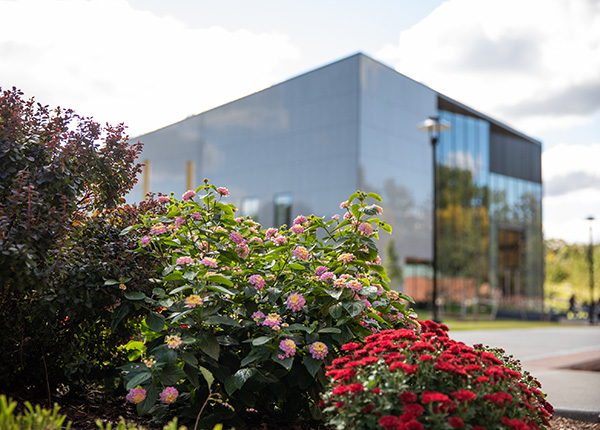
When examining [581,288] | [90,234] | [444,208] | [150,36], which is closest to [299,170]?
[444,208]

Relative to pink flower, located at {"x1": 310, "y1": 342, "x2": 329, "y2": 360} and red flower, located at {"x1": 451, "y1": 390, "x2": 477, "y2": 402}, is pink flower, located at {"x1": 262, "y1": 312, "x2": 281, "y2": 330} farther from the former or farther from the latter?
red flower, located at {"x1": 451, "y1": 390, "x2": 477, "y2": 402}

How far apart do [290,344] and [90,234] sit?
175cm

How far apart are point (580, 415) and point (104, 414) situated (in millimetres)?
4765

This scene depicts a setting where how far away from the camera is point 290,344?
3.88 m

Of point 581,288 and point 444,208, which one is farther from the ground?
point 444,208

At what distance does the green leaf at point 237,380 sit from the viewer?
12.7 ft

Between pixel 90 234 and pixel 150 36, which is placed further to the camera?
pixel 150 36

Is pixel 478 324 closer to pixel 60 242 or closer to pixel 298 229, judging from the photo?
pixel 298 229

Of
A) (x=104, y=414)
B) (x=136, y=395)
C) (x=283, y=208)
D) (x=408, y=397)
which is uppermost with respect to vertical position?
(x=283, y=208)

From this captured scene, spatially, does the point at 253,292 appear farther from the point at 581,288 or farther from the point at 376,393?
the point at 581,288

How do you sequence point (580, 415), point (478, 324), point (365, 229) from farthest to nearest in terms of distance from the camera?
point (478, 324) → point (580, 415) → point (365, 229)

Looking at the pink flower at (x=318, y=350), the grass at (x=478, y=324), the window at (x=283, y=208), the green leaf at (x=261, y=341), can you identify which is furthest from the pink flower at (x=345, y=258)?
the window at (x=283, y=208)

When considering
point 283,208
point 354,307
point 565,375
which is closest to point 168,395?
point 354,307

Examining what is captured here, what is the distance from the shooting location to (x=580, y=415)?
6102mm
